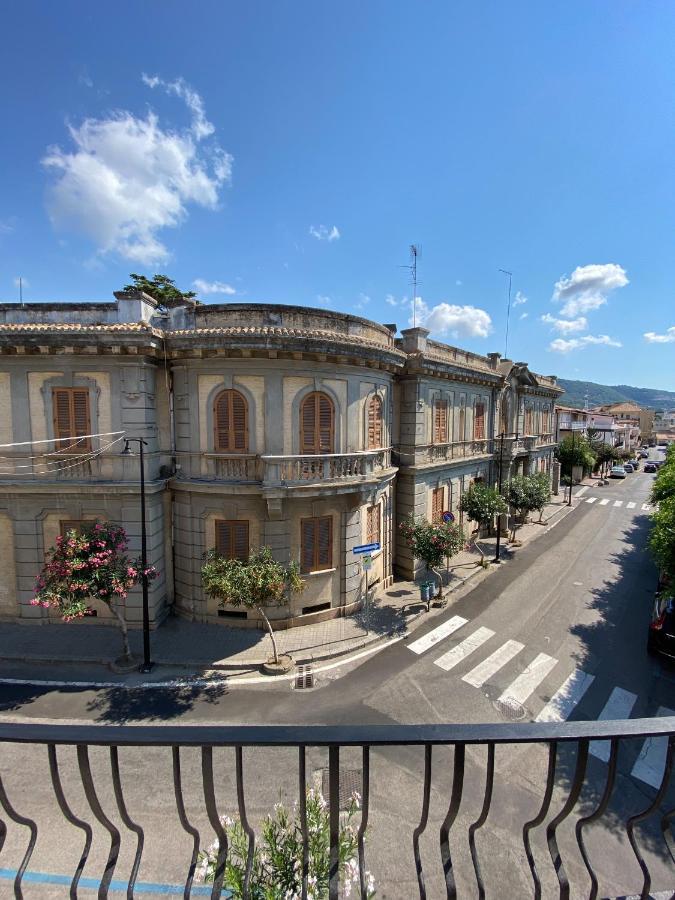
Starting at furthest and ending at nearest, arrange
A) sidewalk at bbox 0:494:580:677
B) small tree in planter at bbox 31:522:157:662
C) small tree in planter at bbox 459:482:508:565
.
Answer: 1. small tree in planter at bbox 459:482:508:565
2. sidewalk at bbox 0:494:580:677
3. small tree in planter at bbox 31:522:157:662

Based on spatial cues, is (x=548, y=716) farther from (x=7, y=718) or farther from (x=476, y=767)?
(x=7, y=718)

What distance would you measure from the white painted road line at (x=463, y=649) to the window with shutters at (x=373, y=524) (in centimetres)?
452

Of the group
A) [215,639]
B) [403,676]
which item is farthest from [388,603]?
[215,639]

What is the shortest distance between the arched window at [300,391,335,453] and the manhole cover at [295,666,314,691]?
20.5 ft

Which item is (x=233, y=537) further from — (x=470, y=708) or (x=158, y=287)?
(x=158, y=287)

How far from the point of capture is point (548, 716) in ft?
31.9

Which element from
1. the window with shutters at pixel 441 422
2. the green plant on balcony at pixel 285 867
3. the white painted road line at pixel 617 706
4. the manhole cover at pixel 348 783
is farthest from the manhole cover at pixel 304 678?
the window with shutters at pixel 441 422

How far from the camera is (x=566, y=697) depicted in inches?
414

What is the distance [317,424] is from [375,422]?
2736 millimetres

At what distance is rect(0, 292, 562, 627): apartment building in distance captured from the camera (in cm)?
1252

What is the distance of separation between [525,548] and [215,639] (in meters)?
16.7

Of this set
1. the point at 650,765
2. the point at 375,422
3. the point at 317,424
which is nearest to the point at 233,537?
the point at 317,424

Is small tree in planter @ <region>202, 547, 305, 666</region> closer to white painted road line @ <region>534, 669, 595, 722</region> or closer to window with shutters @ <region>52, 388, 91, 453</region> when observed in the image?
window with shutters @ <region>52, 388, 91, 453</region>

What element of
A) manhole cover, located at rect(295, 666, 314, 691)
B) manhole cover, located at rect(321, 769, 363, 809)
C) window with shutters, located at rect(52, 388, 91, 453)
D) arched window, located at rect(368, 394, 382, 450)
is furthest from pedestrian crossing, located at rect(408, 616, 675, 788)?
window with shutters, located at rect(52, 388, 91, 453)
